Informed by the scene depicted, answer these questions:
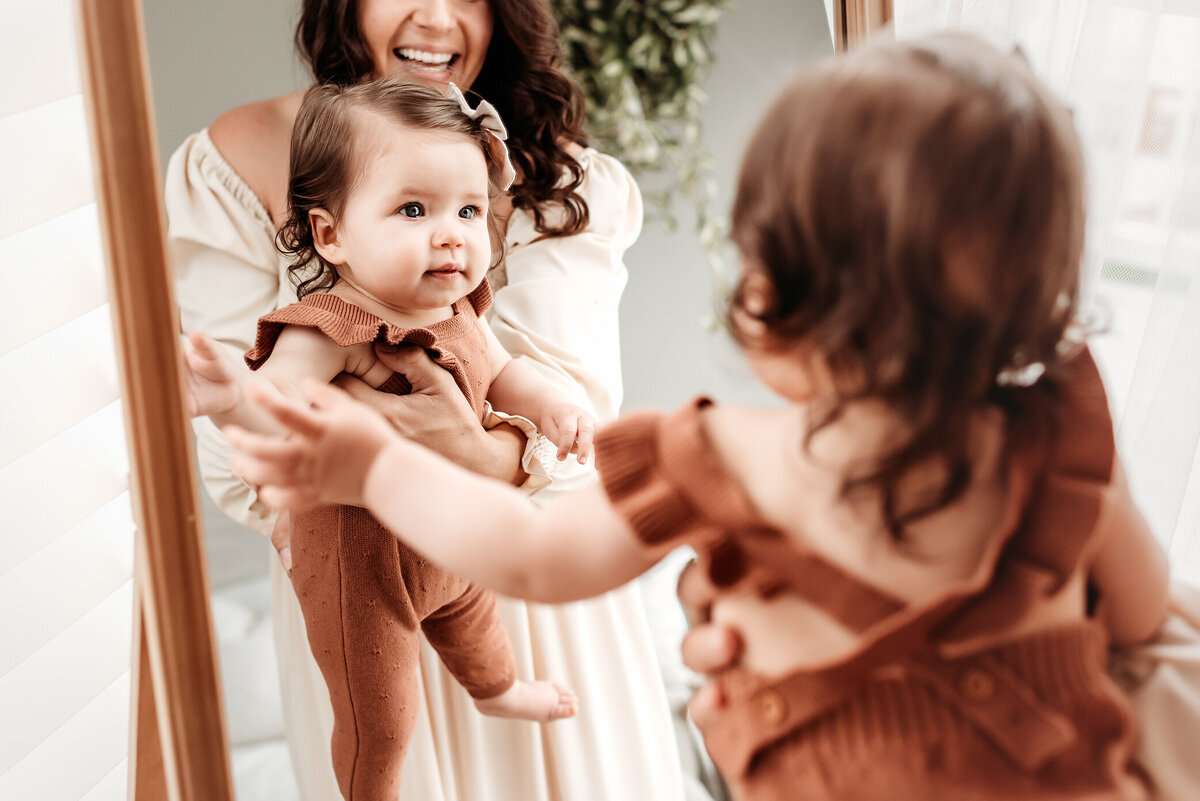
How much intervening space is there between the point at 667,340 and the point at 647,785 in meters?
0.44

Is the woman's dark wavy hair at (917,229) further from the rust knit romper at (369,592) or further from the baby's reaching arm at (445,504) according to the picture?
the rust knit romper at (369,592)

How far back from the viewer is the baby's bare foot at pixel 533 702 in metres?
0.78

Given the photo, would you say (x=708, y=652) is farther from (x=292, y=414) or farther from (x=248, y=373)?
(x=248, y=373)

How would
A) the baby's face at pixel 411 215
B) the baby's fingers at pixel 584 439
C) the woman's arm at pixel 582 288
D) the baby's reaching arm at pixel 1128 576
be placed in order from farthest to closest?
the woman's arm at pixel 582 288
the baby's fingers at pixel 584 439
the baby's face at pixel 411 215
the baby's reaching arm at pixel 1128 576

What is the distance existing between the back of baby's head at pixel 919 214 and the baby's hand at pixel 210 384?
369 mm

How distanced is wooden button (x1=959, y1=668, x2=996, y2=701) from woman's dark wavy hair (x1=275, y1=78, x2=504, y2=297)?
44 centimetres

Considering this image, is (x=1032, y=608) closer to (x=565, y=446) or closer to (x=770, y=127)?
(x=770, y=127)

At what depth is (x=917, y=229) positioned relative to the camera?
15.1 inches

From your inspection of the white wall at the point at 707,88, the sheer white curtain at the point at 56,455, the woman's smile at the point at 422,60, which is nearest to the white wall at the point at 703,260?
the white wall at the point at 707,88

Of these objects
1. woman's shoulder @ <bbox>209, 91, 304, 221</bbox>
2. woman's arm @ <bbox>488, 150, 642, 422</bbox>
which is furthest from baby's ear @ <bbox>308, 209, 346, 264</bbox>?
woman's arm @ <bbox>488, 150, 642, 422</bbox>

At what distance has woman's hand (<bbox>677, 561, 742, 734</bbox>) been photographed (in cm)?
46

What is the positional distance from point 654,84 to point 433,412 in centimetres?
43

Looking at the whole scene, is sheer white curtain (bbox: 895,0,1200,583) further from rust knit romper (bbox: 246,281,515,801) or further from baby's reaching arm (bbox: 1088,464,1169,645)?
rust knit romper (bbox: 246,281,515,801)

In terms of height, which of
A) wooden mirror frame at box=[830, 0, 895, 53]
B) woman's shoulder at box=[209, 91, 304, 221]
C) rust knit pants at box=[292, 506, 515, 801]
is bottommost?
rust knit pants at box=[292, 506, 515, 801]
